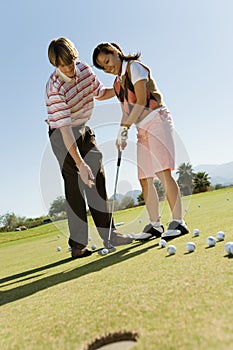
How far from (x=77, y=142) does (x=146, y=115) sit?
0.86m

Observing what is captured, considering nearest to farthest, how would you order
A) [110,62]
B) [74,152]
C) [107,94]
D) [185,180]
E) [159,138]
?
[74,152] < [110,62] < [159,138] < [107,94] < [185,180]

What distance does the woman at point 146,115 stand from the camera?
399 centimetres

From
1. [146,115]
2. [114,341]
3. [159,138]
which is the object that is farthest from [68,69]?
[114,341]

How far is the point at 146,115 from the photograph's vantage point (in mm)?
4195

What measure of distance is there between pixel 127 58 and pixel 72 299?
280 centimetres

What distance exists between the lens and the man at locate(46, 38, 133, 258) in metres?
3.98

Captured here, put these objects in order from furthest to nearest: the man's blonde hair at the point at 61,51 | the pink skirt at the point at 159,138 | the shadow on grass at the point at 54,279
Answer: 1. the pink skirt at the point at 159,138
2. the man's blonde hair at the point at 61,51
3. the shadow on grass at the point at 54,279

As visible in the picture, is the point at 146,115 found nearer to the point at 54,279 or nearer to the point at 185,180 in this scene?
the point at 54,279

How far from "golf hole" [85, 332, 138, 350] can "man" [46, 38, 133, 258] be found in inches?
102

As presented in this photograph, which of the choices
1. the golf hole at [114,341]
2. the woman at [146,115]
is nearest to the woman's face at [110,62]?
the woman at [146,115]

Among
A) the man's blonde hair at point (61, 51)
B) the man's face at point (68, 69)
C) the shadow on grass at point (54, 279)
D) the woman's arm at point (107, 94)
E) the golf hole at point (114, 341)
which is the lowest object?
the shadow on grass at point (54, 279)

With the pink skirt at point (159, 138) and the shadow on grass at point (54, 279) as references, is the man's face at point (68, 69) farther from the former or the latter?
the shadow on grass at point (54, 279)

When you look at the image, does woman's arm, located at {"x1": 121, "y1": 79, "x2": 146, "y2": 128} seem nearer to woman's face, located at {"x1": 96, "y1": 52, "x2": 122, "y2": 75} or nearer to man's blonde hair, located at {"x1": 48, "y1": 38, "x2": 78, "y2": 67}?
woman's face, located at {"x1": 96, "y1": 52, "x2": 122, "y2": 75}

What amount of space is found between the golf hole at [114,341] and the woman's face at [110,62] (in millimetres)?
3191
